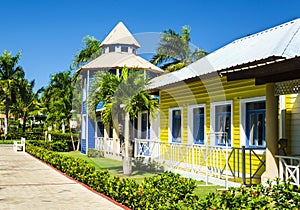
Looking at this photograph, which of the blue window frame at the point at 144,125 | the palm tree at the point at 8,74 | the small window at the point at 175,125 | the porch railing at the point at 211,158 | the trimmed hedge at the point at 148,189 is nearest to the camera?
the trimmed hedge at the point at 148,189

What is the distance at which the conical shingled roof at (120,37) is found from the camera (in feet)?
116

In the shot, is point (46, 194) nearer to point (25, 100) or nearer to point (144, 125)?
point (144, 125)

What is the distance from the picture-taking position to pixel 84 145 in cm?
3219

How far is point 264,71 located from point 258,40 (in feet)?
14.3

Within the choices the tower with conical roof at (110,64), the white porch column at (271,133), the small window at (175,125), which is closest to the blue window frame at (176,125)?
the small window at (175,125)

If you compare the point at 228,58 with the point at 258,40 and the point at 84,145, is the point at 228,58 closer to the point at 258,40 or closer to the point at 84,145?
the point at 258,40

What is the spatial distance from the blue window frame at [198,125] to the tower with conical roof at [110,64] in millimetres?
9723

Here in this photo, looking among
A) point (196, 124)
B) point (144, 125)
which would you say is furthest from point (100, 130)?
point (196, 124)

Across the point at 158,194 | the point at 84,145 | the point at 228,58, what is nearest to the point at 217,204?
the point at 158,194

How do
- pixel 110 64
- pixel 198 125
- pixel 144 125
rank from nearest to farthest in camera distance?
pixel 198 125
pixel 144 125
pixel 110 64

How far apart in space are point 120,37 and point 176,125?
19.2 m

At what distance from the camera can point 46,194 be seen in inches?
446

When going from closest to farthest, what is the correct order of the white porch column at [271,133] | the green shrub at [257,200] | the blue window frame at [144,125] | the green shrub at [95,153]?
1. the green shrub at [257,200]
2. the white porch column at [271,133]
3. the blue window frame at [144,125]
4. the green shrub at [95,153]

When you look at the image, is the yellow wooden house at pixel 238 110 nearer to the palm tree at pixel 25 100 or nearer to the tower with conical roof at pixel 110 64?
the tower with conical roof at pixel 110 64
